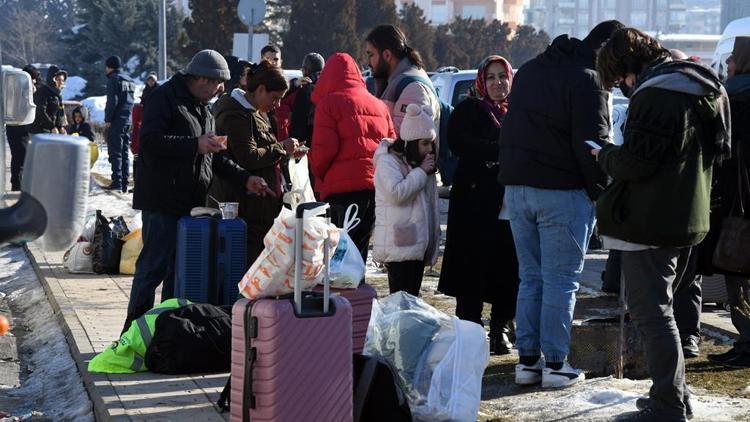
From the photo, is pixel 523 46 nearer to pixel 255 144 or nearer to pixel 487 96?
pixel 255 144

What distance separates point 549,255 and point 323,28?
55147 millimetres

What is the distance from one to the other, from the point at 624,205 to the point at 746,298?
7.73 ft

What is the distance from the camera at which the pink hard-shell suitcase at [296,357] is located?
5391 mm

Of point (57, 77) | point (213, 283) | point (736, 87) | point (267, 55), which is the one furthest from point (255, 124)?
point (57, 77)

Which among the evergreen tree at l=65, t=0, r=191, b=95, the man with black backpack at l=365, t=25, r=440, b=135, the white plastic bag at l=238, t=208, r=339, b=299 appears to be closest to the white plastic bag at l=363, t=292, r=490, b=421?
the white plastic bag at l=238, t=208, r=339, b=299

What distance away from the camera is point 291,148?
832 centimetres

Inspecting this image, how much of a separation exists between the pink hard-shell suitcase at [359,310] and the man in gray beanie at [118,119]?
13.7m

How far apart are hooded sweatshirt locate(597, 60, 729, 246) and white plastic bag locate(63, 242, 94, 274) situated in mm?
6481

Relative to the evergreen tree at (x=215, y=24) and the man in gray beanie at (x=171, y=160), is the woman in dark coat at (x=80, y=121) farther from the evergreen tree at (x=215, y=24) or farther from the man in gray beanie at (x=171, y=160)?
the evergreen tree at (x=215, y=24)

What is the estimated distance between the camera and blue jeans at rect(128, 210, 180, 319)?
25.6ft

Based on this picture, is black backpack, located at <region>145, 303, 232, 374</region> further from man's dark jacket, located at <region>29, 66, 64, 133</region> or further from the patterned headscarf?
man's dark jacket, located at <region>29, 66, 64, 133</region>

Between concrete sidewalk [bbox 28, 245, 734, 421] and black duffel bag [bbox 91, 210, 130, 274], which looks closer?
concrete sidewalk [bbox 28, 245, 734, 421]

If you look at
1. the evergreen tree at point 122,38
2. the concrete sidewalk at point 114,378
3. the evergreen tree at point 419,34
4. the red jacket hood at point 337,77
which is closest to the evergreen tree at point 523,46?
the evergreen tree at point 419,34

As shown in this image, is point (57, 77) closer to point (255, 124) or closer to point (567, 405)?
point (255, 124)
